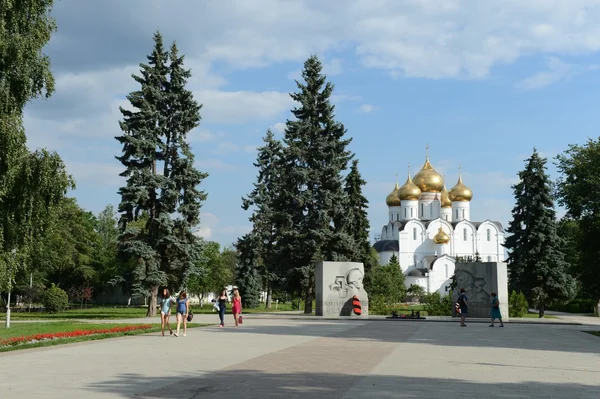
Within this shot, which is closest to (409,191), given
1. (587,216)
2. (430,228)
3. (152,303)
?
(430,228)

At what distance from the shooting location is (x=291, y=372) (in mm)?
11195

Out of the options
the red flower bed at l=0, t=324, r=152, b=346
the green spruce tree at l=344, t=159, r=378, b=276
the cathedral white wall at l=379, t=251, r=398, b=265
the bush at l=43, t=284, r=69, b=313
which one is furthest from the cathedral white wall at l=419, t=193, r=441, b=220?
the red flower bed at l=0, t=324, r=152, b=346

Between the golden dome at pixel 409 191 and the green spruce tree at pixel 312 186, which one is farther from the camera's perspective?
the golden dome at pixel 409 191

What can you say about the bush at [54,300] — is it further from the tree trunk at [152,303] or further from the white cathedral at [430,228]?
the white cathedral at [430,228]

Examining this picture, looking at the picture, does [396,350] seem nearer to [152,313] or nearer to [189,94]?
[152,313]

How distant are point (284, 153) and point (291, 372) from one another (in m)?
31.9

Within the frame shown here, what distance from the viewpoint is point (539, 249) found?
40.9 meters

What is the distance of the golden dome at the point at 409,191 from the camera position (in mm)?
105438

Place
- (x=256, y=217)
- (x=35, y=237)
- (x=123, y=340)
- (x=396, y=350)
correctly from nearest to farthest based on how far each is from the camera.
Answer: (x=396, y=350) → (x=123, y=340) → (x=35, y=237) → (x=256, y=217)

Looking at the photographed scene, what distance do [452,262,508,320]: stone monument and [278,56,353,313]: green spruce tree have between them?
953cm

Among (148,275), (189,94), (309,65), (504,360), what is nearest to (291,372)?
(504,360)

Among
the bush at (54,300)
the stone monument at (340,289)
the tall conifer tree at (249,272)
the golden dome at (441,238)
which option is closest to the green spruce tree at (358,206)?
the tall conifer tree at (249,272)

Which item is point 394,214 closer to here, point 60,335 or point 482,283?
point 482,283

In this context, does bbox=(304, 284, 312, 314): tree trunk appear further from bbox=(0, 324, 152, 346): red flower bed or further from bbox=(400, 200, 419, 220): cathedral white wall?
bbox=(400, 200, 419, 220): cathedral white wall
